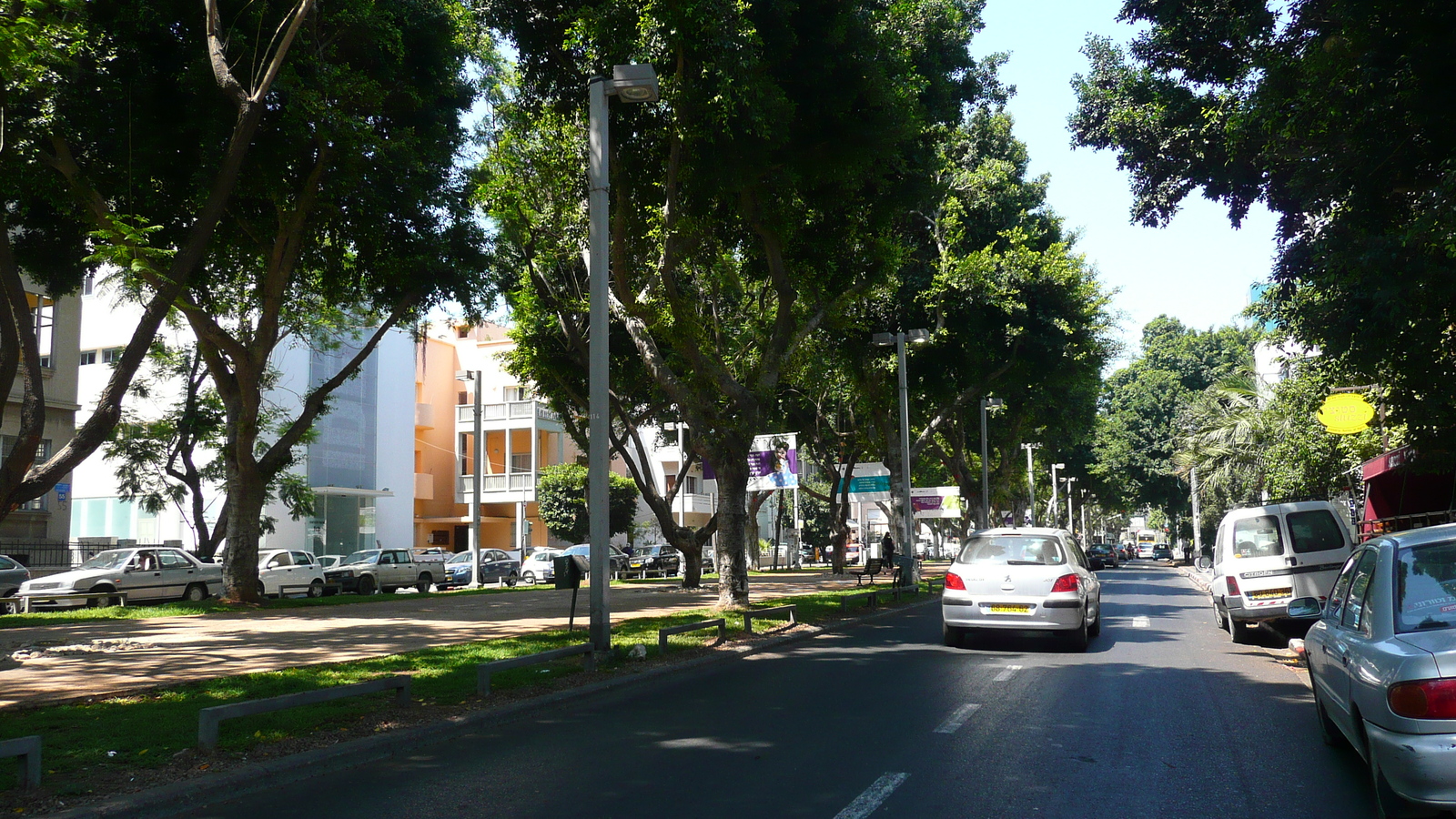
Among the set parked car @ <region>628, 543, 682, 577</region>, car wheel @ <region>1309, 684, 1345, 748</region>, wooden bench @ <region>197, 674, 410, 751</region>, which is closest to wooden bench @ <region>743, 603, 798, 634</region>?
wooden bench @ <region>197, 674, 410, 751</region>

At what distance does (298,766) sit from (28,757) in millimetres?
1592

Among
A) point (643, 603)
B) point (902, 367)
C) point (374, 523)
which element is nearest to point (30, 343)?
point (643, 603)

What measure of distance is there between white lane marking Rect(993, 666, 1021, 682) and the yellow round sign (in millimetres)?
8570

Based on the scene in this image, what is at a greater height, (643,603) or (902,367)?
(902,367)

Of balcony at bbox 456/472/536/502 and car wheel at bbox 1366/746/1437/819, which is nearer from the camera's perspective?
car wheel at bbox 1366/746/1437/819

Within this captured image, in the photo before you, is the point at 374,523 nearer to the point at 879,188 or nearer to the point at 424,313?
the point at 424,313

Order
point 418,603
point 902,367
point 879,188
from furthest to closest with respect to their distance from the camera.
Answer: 1. point 902,367
2. point 418,603
3. point 879,188

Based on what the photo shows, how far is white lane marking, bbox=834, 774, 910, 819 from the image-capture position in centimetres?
573

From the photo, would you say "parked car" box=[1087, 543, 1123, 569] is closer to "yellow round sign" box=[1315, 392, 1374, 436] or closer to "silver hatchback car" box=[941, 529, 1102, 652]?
"yellow round sign" box=[1315, 392, 1374, 436]

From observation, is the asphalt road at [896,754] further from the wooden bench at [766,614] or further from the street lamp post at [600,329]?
the wooden bench at [766,614]

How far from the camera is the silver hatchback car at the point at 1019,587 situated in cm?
1316

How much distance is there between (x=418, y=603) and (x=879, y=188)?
14617 millimetres

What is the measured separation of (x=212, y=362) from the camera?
75.3 feet

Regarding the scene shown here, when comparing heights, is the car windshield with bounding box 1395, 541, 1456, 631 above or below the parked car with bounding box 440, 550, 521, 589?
above
